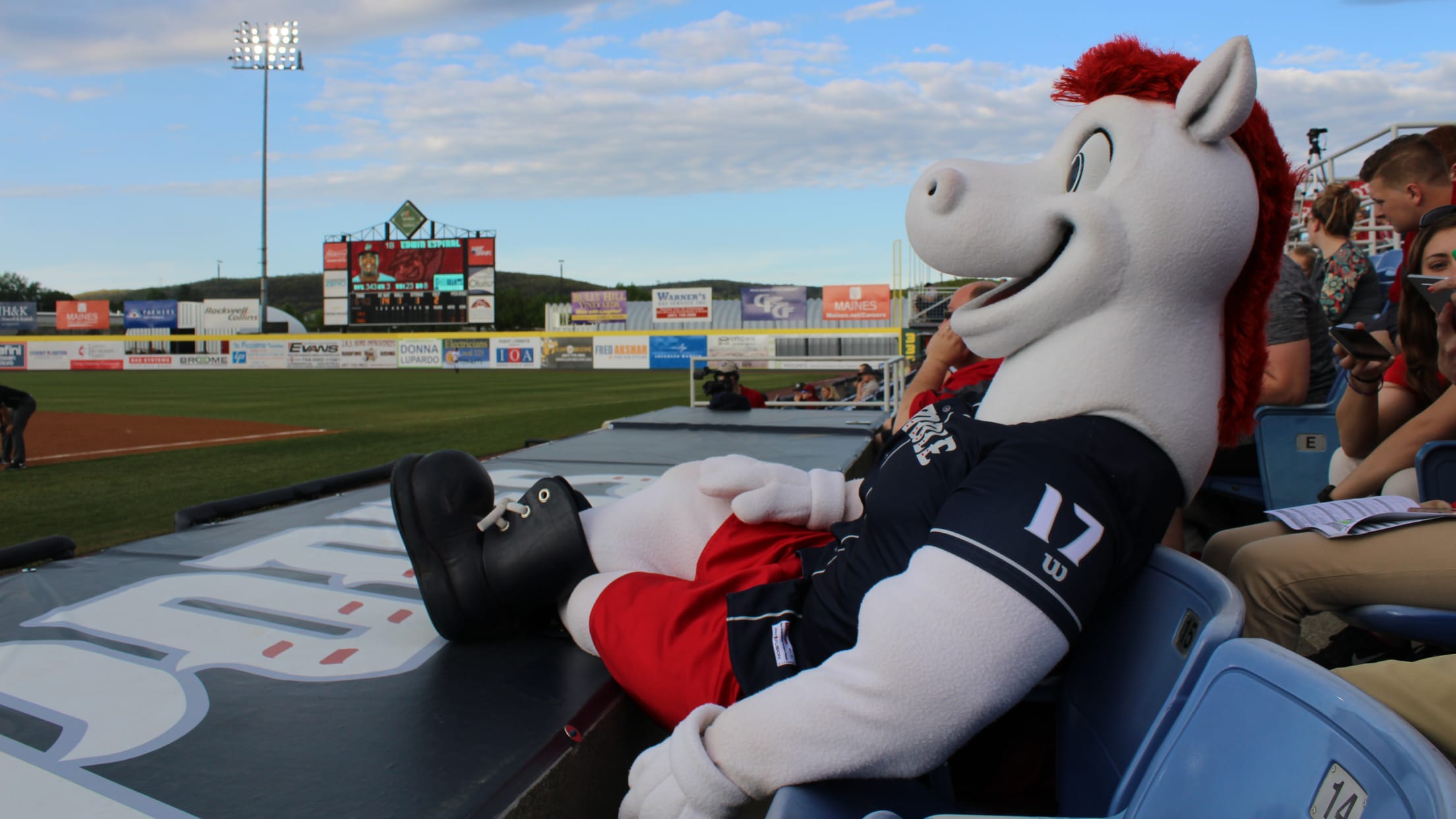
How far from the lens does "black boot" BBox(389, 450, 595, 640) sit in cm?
162

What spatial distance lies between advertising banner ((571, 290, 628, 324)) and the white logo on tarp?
3749 cm

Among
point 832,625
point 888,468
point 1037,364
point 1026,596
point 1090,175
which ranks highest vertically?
point 1090,175

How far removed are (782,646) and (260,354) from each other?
33.6 m

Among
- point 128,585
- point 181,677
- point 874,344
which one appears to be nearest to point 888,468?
point 181,677

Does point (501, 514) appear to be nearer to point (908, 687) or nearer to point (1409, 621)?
point (908, 687)

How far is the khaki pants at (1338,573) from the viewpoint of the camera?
55.7 inches

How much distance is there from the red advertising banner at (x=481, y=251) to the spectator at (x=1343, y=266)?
29904mm

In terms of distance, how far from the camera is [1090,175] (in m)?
1.23

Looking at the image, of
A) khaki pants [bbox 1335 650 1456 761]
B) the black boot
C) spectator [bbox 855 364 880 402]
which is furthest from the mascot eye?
spectator [bbox 855 364 880 402]

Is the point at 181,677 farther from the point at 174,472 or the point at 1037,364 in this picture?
the point at 174,472

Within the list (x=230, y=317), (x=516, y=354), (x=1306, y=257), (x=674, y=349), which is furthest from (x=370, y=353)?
(x=1306, y=257)

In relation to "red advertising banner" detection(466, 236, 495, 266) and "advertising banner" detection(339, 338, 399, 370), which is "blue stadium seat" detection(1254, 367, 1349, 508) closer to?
"advertising banner" detection(339, 338, 399, 370)

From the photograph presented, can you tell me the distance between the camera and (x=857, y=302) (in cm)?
3566

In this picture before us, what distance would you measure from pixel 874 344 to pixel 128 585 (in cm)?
2742
